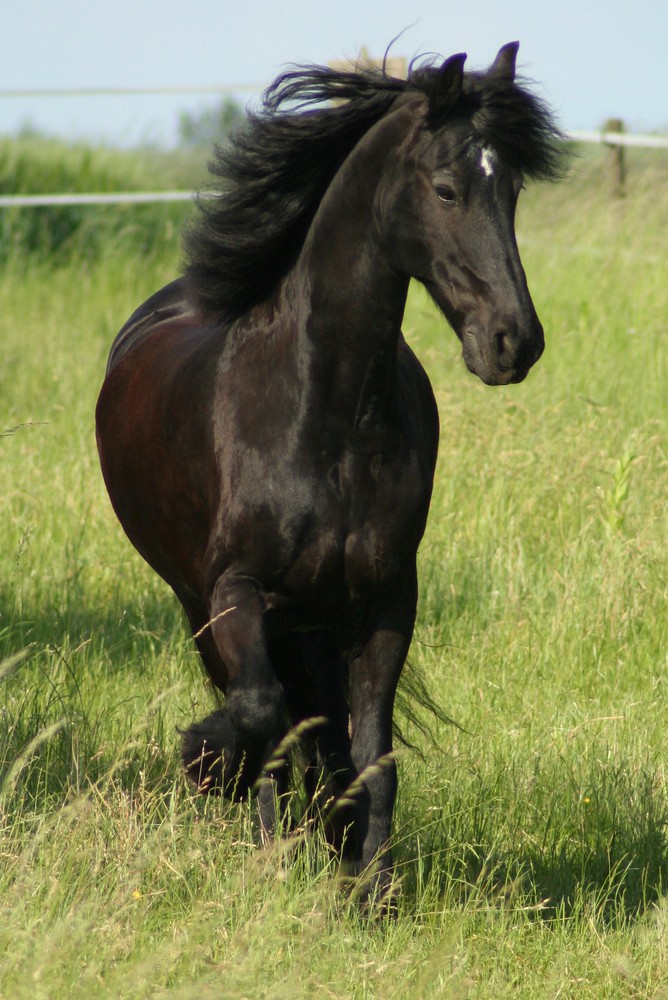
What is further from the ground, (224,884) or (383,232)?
(383,232)

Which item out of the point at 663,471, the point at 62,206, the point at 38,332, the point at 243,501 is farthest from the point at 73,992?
the point at 62,206

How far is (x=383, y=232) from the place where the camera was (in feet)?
9.99

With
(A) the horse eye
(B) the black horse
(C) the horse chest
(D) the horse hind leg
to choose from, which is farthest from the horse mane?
Answer: (D) the horse hind leg

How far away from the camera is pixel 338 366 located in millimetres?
3191

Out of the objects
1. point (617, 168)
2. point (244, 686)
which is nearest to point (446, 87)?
point (244, 686)

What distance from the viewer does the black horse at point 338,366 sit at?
2885 millimetres

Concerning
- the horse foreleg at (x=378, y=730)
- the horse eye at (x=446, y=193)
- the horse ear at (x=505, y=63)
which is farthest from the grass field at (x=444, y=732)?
the horse ear at (x=505, y=63)

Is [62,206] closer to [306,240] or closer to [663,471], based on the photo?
[663,471]

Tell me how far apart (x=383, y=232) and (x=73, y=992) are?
5.78ft

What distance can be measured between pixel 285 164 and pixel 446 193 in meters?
0.63

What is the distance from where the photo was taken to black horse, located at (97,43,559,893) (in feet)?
9.46

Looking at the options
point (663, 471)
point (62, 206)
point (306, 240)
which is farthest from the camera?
point (62, 206)

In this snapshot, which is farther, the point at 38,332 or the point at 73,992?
the point at 38,332

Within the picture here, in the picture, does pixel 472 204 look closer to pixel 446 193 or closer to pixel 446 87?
pixel 446 193
